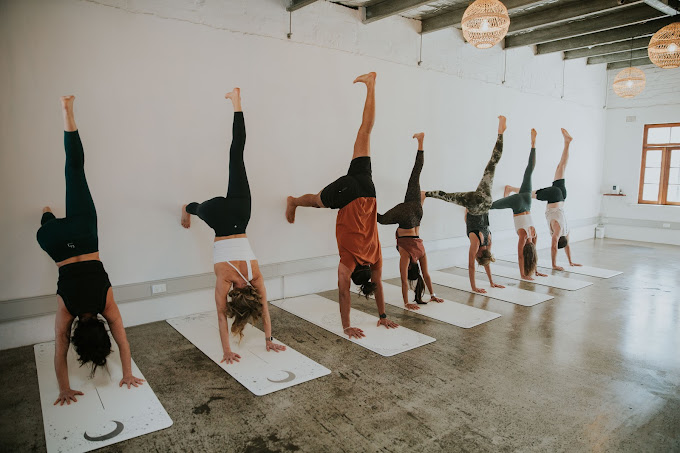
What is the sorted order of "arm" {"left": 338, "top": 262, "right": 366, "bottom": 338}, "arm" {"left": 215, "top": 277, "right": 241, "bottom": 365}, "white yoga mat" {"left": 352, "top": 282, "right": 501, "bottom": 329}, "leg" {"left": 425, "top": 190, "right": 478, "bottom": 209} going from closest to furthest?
"arm" {"left": 215, "top": 277, "right": 241, "bottom": 365}, "arm" {"left": 338, "top": 262, "right": 366, "bottom": 338}, "white yoga mat" {"left": 352, "top": 282, "right": 501, "bottom": 329}, "leg" {"left": 425, "top": 190, "right": 478, "bottom": 209}

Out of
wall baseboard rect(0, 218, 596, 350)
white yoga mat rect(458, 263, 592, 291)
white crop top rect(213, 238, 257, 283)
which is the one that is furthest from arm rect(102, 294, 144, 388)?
white yoga mat rect(458, 263, 592, 291)

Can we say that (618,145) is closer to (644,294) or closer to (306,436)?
(644,294)

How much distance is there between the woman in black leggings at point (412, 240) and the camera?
5027 millimetres

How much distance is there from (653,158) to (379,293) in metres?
8.49

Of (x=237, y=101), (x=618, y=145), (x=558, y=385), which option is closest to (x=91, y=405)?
(x=237, y=101)

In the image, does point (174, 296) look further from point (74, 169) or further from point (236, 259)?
point (74, 169)

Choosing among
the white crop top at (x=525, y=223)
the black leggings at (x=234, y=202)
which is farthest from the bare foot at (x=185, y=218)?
the white crop top at (x=525, y=223)

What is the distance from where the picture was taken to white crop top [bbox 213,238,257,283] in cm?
374

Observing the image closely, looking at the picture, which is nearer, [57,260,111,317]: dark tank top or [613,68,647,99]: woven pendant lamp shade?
[57,260,111,317]: dark tank top

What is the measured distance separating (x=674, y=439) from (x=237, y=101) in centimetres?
375

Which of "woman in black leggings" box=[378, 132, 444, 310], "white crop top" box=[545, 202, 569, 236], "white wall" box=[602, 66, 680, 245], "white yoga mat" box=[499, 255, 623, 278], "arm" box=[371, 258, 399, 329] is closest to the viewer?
"arm" box=[371, 258, 399, 329]

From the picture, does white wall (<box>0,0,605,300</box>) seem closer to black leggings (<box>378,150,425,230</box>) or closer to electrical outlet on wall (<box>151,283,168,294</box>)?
electrical outlet on wall (<box>151,283,168,294</box>)

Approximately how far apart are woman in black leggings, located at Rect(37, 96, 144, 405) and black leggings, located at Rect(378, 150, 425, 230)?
309 centimetres

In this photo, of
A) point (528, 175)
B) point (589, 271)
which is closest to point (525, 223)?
point (528, 175)
